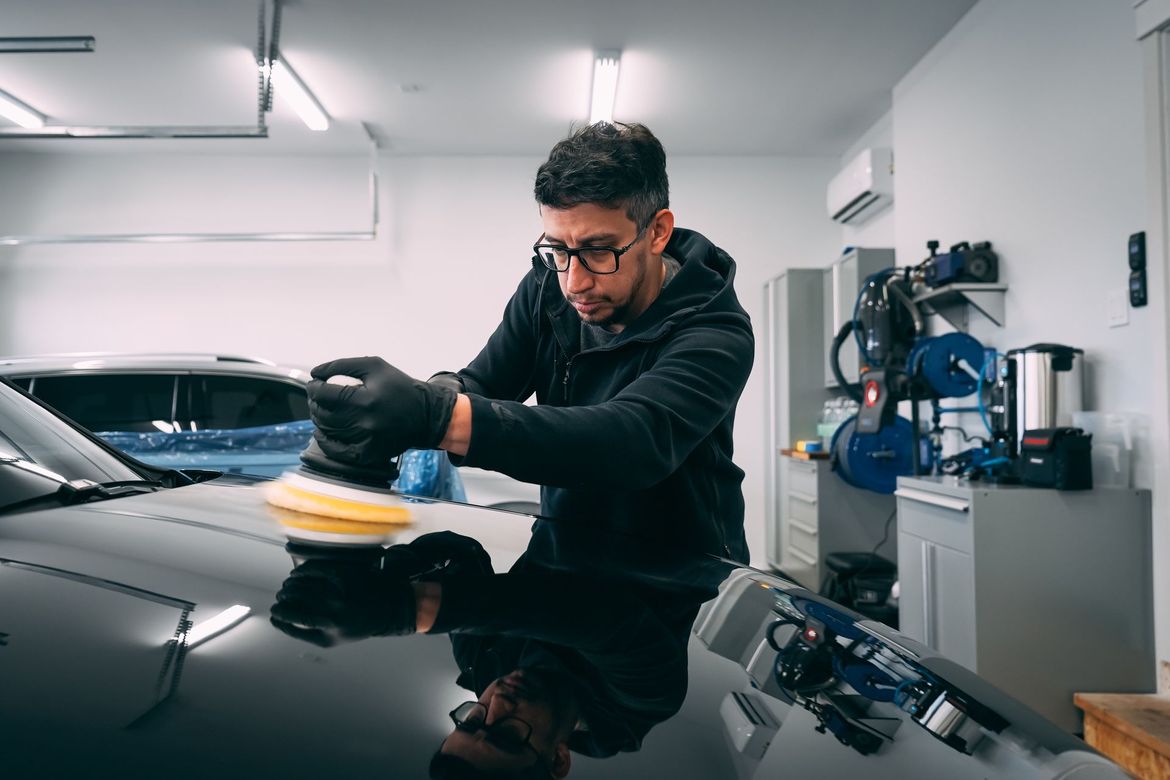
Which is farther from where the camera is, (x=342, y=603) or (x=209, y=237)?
(x=209, y=237)

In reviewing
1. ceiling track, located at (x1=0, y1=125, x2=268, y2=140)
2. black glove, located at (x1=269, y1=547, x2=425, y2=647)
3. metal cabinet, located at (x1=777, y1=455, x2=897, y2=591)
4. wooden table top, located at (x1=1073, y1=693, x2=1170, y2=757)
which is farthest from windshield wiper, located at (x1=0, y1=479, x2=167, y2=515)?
ceiling track, located at (x1=0, y1=125, x2=268, y2=140)

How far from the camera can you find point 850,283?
499 cm

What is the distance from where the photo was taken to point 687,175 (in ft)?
21.4

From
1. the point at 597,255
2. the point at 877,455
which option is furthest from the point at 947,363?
the point at 597,255

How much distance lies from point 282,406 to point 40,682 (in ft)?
11.5

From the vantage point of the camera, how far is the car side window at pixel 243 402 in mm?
3648

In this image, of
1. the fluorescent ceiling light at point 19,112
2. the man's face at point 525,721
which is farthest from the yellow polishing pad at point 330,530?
the fluorescent ceiling light at point 19,112

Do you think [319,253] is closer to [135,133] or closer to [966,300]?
[135,133]

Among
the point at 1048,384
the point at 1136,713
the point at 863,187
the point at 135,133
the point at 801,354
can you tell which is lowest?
the point at 1136,713

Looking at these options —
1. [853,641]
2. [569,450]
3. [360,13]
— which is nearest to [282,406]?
[360,13]

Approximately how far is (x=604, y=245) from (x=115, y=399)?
3167 millimetres

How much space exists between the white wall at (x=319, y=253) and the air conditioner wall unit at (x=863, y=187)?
526 mm

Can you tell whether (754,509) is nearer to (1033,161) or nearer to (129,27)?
(1033,161)

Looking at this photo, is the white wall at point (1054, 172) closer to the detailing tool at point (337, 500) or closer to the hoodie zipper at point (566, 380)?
the hoodie zipper at point (566, 380)
